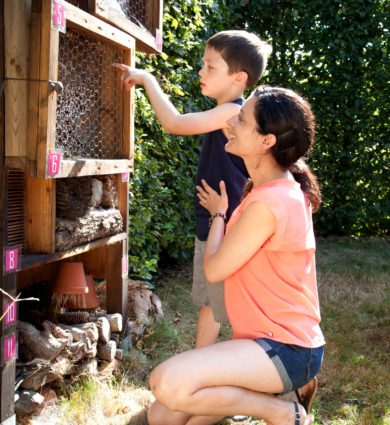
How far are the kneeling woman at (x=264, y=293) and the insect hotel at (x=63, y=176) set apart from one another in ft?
1.96

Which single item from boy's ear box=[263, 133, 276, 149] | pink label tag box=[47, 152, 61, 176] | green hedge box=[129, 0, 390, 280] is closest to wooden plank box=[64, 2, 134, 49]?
pink label tag box=[47, 152, 61, 176]

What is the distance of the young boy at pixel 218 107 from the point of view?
266cm

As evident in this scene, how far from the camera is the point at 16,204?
242 cm

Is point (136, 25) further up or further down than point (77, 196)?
further up

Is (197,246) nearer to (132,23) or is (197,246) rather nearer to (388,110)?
(132,23)

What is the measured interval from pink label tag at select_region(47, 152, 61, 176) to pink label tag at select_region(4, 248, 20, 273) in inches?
11.2

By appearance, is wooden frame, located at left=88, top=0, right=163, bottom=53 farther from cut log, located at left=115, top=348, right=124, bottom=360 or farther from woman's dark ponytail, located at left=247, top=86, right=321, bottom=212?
cut log, located at left=115, top=348, right=124, bottom=360

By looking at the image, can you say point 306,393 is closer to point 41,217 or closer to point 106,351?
point 106,351

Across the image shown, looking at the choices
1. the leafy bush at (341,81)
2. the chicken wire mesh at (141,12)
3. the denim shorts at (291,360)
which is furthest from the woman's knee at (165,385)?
the leafy bush at (341,81)

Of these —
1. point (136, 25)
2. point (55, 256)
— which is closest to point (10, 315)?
point (55, 256)

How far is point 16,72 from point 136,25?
1.00m

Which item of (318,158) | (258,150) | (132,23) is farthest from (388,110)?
(258,150)

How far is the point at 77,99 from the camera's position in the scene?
2.70 metres

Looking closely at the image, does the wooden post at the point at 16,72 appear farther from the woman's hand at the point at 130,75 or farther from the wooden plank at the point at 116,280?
the wooden plank at the point at 116,280
